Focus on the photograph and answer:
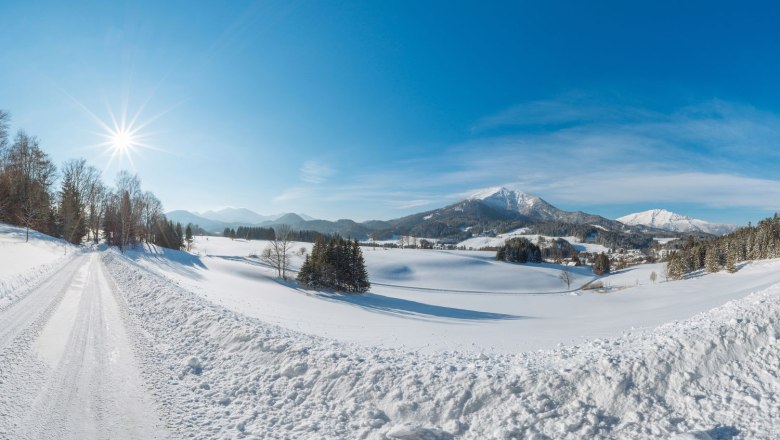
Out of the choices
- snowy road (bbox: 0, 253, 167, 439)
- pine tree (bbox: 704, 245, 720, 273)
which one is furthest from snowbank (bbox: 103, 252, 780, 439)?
pine tree (bbox: 704, 245, 720, 273)

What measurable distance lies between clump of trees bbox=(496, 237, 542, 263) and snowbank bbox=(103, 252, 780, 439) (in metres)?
125

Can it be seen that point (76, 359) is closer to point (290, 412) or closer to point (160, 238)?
point (290, 412)

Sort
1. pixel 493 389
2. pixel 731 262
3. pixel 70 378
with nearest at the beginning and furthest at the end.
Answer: pixel 493 389 → pixel 70 378 → pixel 731 262

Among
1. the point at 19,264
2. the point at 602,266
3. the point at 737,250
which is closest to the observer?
the point at 19,264

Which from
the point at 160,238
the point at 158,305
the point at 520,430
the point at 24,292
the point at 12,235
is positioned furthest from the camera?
the point at 160,238

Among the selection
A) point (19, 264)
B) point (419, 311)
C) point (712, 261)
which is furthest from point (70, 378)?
point (712, 261)

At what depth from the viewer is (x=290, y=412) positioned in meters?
6.92

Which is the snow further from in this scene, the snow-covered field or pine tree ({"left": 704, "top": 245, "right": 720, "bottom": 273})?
pine tree ({"left": 704, "top": 245, "right": 720, "bottom": 273})

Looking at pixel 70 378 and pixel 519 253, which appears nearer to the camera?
pixel 70 378

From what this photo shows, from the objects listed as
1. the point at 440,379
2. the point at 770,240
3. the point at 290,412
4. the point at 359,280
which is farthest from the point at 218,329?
the point at 770,240

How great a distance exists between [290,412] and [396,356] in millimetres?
3513

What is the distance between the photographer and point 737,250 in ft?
220

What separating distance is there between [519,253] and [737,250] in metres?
64.7

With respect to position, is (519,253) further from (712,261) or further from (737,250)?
(737,250)
